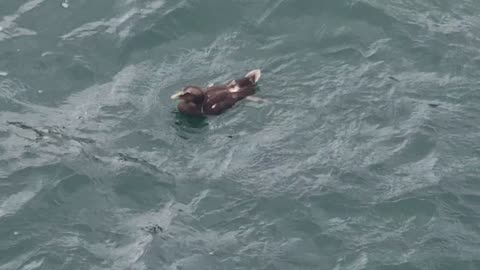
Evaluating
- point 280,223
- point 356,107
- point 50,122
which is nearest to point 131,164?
point 50,122

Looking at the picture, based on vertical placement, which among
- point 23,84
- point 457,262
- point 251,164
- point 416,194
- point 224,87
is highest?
point 23,84

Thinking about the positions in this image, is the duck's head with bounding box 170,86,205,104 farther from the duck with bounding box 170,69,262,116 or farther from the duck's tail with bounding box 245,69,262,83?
the duck's tail with bounding box 245,69,262,83

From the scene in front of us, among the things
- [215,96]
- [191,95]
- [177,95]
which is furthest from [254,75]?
[177,95]

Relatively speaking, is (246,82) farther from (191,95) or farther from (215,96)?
(191,95)

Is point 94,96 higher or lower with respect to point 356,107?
higher

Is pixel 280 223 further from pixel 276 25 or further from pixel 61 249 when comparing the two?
pixel 276 25

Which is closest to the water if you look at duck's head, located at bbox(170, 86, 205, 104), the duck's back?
the duck's back

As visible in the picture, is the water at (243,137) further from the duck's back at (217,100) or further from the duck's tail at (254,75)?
the duck's tail at (254,75)

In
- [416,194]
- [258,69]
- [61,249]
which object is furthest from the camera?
[258,69]

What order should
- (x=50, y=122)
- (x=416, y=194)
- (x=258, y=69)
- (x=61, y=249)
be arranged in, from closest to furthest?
(x=61, y=249) < (x=416, y=194) < (x=50, y=122) < (x=258, y=69)
